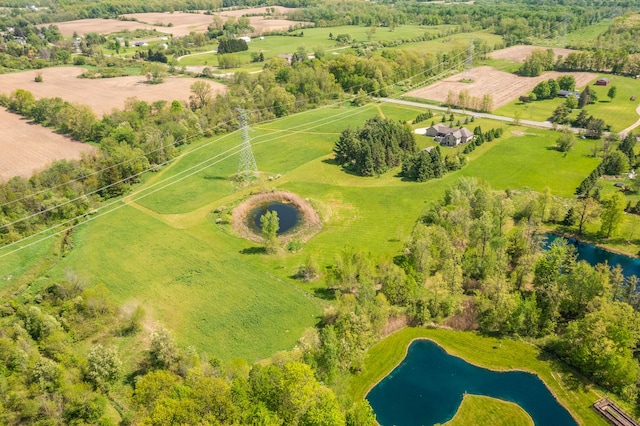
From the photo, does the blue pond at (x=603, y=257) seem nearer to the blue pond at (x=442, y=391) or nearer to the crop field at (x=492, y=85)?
the blue pond at (x=442, y=391)

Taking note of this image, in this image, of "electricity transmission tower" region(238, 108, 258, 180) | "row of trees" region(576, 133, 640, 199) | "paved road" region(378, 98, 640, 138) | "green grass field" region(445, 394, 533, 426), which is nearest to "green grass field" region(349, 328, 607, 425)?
"green grass field" region(445, 394, 533, 426)

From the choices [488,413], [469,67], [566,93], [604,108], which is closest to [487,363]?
[488,413]

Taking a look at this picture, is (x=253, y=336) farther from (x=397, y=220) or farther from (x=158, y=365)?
(x=397, y=220)

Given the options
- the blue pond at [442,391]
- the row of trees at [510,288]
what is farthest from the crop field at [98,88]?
the blue pond at [442,391]

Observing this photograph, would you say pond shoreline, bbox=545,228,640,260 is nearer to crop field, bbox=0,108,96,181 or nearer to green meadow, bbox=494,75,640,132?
green meadow, bbox=494,75,640,132

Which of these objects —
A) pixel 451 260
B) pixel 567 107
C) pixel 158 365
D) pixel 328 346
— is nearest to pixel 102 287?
pixel 158 365
